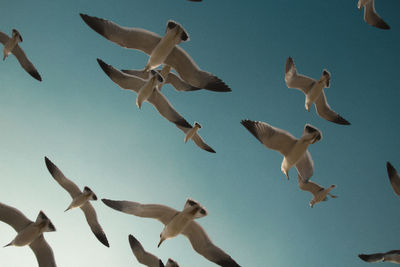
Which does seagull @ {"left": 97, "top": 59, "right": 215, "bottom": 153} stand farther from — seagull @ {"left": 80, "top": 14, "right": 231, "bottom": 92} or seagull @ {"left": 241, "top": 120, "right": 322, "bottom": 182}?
seagull @ {"left": 241, "top": 120, "right": 322, "bottom": 182}

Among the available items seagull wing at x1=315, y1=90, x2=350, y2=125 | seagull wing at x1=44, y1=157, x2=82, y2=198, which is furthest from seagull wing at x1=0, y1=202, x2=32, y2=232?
seagull wing at x1=315, y1=90, x2=350, y2=125

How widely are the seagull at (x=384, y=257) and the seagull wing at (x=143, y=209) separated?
13.6 ft

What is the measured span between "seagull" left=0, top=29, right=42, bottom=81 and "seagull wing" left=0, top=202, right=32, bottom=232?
4.44 m

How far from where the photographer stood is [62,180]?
9672 mm

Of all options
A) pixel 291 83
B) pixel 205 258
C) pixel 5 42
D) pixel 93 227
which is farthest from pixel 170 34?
pixel 5 42

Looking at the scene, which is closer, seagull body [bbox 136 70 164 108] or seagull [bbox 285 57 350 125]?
seagull body [bbox 136 70 164 108]

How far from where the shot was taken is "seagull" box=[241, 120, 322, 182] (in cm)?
790

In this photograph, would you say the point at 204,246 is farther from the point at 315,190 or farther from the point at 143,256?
the point at 315,190

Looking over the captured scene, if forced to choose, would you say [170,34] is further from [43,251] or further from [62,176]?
[43,251]

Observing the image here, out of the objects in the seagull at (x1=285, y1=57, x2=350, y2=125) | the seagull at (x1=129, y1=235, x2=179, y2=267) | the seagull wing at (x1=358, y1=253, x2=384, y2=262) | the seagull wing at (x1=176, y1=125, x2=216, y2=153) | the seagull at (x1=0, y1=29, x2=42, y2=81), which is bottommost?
the seagull at (x1=129, y1=235, x2=179, y2=267)

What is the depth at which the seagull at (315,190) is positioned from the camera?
31.3ft

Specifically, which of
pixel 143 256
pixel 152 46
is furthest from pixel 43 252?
pixel 152 46

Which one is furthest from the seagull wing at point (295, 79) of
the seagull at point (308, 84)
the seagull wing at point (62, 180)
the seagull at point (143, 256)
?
the seagull wing at point (62, 180)

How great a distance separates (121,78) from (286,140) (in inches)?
183
